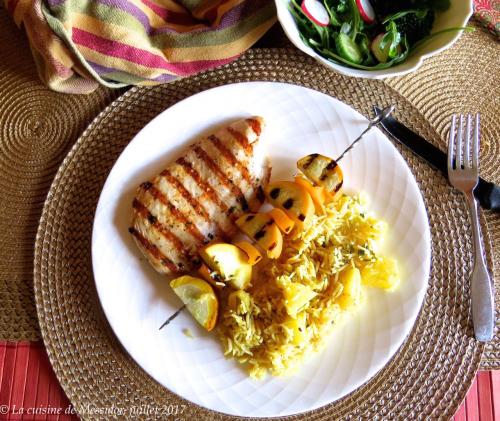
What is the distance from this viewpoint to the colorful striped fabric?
2.18m

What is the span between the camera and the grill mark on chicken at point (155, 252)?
2.23 metres

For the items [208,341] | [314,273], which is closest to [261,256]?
[314,273]

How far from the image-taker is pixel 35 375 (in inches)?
90.3

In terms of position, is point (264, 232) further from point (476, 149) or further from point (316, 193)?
point (476, 149)

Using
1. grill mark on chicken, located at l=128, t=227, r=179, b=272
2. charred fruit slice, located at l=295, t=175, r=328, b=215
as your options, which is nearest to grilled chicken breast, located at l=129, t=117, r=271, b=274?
grill mark on chicken, located at l=128, t=227, r=179, b=272

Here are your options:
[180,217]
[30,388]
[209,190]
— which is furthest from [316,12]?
[30,388]

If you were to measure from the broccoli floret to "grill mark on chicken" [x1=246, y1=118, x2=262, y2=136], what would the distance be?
2.57ft

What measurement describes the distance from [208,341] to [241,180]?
764mm

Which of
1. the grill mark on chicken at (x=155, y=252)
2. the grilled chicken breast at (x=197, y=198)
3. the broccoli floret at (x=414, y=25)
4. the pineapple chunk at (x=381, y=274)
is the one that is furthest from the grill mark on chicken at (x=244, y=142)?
the broccoli floret at (x=414, y=25)

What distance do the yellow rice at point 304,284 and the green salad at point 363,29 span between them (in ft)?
2.17

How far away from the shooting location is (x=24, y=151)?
8.06 feet

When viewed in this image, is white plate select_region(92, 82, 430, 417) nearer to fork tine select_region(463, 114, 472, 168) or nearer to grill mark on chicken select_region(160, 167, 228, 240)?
grill mark on chicken select_region(160, 167, 228, 240)

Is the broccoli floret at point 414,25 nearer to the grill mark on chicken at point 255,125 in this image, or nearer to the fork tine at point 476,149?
the fork tine at point 476,149

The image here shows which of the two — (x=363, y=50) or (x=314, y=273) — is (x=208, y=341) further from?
(x=363, y=50)
